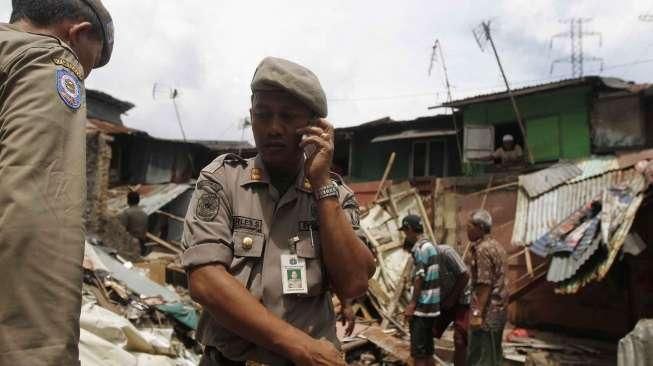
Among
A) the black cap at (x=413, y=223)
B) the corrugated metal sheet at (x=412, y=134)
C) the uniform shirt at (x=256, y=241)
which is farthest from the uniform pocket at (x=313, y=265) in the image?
the corrugated metal sheet at (x=412, y=134)

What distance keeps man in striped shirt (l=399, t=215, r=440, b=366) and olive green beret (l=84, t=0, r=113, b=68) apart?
4.68m

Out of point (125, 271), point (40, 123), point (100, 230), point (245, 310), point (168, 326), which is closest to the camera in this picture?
point (40, 123)

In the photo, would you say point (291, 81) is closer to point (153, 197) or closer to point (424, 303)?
point (424, 303)

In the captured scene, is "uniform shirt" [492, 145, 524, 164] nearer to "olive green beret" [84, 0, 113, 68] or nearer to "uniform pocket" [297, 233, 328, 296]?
"uniform pocket" [297, 233, 328, 296]

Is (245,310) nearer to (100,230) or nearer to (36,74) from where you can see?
(36,74)

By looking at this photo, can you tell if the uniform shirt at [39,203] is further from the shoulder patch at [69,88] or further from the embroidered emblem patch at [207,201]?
the embroidered emblem patch at [207,201]

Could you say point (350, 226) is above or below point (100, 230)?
above

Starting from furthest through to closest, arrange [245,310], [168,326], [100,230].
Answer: [100,230] → [168,326] → [245,310]

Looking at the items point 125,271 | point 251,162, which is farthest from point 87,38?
point 125,271

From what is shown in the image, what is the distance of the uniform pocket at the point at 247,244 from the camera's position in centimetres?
161

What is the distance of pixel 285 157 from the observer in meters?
1.79

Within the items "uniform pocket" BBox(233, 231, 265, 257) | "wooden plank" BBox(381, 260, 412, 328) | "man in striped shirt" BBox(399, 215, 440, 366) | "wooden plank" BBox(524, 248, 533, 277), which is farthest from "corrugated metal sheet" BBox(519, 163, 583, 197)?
"uniform pocket" BBox(233, 231, 265, 257)

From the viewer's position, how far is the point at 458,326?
594cm

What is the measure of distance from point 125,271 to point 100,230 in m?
3.43
